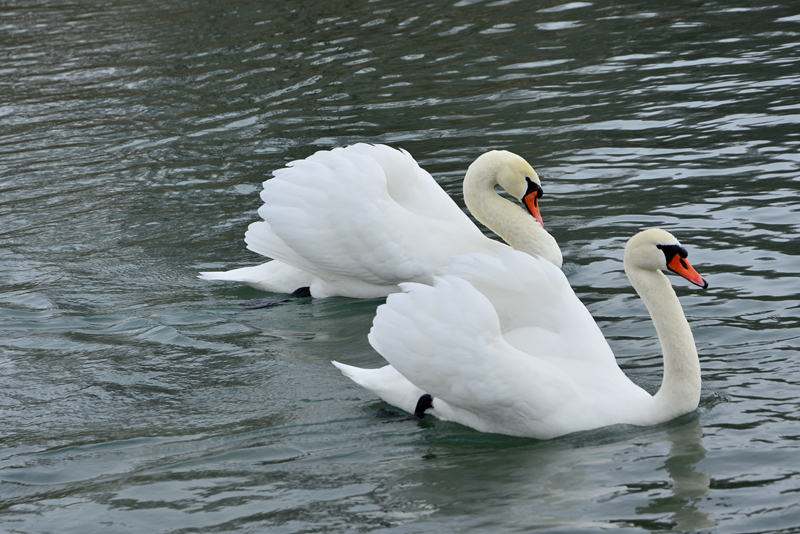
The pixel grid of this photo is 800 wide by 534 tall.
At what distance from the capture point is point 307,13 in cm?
1797

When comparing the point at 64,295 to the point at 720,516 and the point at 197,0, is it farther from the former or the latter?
the point at 197,0

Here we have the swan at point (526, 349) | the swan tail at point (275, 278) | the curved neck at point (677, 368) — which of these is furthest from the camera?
the swan tail at point (275, 278)

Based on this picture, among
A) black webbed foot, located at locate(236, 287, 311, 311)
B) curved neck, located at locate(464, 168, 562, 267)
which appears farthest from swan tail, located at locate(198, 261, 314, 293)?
curved neck, located at locate(464, 168, 562, 267)

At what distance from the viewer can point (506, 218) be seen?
7121 millimetres

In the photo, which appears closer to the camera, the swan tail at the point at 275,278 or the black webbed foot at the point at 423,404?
the black webbed foot at the point at 423,404

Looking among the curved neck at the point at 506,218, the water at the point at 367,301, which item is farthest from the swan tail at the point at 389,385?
the curved neck at the point at 506,218

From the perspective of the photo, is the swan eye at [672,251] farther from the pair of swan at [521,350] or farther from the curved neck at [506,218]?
the curved neck at [506,218]

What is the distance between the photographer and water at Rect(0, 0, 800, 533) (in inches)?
181

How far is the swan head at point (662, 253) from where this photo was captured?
5.06 m

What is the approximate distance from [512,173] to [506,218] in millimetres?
317

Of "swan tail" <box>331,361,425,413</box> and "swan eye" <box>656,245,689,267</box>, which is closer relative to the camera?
"swan eye" <box>656,245,689,267</box>

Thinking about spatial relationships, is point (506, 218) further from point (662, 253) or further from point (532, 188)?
point (662, 253)

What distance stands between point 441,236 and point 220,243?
234 centimetres

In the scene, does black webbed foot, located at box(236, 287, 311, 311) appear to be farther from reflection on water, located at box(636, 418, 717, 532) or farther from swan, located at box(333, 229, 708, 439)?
reflection on water, located at box(636, 418, 717, 532)
